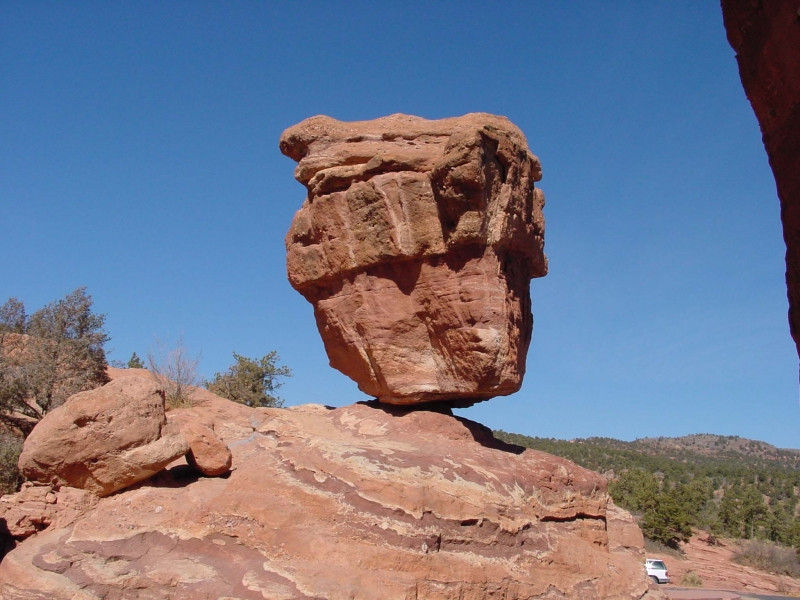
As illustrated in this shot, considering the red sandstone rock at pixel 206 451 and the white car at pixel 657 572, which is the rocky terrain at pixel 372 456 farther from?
the white car at pixel 657 572

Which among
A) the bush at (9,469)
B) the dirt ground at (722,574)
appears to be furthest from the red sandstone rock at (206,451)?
the dirt ground at (722,574)

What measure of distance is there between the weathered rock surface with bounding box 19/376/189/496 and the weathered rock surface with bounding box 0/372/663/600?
42cm

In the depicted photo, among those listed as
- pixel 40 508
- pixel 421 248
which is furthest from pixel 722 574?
pixel 40 508

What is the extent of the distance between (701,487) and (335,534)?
157ft

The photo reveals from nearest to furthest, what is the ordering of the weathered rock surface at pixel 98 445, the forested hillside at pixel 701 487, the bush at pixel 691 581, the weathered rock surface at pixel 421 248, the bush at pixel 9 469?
1. the weathered rock surface at pixel 98 445
2. the weathered rock surface at pixel 421 248
3. the bush at pixel 9 469
4. the bush at pixel 691 581
5. the forested hillside at pixel 701 487

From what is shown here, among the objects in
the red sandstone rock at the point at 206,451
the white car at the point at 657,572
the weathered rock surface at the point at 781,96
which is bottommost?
the white car at the point at 657,572

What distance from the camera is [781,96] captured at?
9.03ft

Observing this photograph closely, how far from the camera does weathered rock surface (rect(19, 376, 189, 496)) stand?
10.5 m

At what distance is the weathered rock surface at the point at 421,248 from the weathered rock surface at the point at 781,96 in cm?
865

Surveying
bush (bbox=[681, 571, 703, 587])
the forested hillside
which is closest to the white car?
bush (bbox=[681, 571, 703, 587])

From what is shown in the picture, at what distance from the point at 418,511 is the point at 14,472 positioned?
9.35m

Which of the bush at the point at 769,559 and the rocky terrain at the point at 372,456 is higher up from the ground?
the rocky terrain at the point at 372,456

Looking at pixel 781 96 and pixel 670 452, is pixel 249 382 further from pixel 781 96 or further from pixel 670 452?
pixel 670 452

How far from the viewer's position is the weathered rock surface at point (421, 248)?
11.9m
